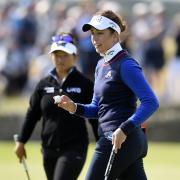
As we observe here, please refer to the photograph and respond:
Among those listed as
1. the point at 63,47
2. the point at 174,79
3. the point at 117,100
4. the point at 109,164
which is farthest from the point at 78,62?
the point at 109,164

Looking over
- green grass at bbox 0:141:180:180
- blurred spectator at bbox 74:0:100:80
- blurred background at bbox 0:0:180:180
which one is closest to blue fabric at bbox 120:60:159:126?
green grass at bbox 0:141:180:180

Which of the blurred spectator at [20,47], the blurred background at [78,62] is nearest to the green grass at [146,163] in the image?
the blurred background at [78,62]

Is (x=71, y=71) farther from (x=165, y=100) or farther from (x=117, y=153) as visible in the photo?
(x=165, y=100)

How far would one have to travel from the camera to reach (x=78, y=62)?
63.2ft

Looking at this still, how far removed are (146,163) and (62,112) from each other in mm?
6654

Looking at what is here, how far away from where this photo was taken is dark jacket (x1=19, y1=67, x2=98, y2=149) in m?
9.46

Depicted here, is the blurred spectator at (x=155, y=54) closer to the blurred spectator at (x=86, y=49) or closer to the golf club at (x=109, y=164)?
the blurred spectator at (x=86, y=49)

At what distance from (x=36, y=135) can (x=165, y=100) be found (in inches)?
116

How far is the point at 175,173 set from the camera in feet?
48.0

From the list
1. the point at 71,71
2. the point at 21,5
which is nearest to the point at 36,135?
the point at 21,5

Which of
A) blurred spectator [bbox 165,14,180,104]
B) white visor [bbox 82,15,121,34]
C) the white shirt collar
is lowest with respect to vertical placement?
blurred spectator [bbox 165,14,180,104]

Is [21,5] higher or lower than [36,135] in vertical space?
higher

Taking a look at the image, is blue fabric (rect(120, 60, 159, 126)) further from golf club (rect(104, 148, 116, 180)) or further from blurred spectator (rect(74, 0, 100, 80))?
blurred spectator (rect(74, 0, 100, 80))

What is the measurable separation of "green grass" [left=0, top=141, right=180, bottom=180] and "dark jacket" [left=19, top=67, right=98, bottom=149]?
4117mm
